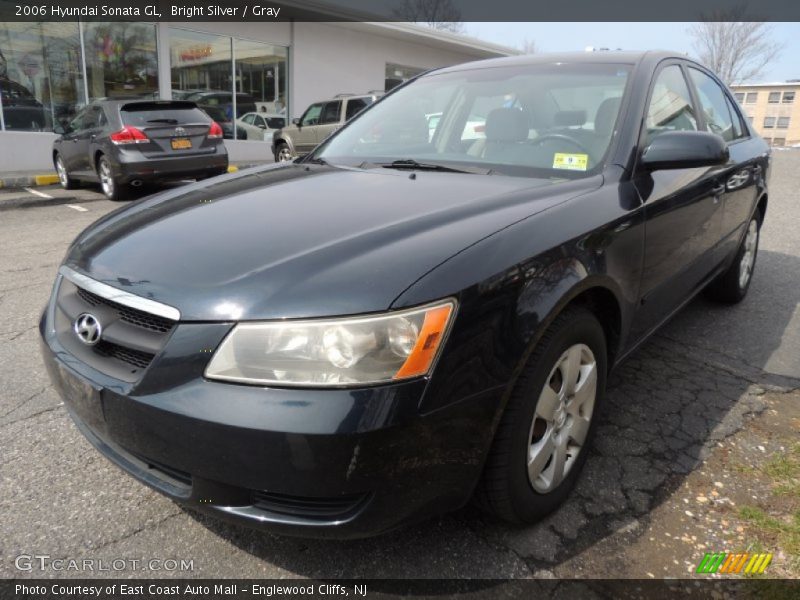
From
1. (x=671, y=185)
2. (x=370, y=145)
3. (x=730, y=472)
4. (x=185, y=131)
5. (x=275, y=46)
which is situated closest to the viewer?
(x=730, y=472)

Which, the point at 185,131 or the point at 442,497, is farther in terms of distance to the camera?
the point at 185,131

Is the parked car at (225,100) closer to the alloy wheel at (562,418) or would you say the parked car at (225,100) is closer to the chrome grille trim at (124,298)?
the chrome grille trim at (124,298)

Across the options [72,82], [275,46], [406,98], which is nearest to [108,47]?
[72,82]

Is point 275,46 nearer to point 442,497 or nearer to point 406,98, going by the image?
point 406,98

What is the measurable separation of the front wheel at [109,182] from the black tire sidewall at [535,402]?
862 cm

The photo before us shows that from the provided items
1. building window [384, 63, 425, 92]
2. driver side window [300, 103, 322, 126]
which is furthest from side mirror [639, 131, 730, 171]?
building window [384, 63, 425, 92]

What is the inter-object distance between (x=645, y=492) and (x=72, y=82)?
14.1 meters

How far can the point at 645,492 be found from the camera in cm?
230

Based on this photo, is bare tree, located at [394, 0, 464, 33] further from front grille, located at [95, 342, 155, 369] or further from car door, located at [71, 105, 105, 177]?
front grille, located at [95, 342, 155, 369]

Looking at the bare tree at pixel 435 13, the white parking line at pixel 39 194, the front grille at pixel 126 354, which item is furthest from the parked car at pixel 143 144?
the bare tree at pixel 435 13

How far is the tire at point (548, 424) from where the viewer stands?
179cm

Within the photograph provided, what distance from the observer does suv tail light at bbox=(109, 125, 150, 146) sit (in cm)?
878

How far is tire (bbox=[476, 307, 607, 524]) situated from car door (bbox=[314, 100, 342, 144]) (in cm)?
1132

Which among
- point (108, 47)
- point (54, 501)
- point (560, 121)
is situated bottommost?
point (54, 501)
